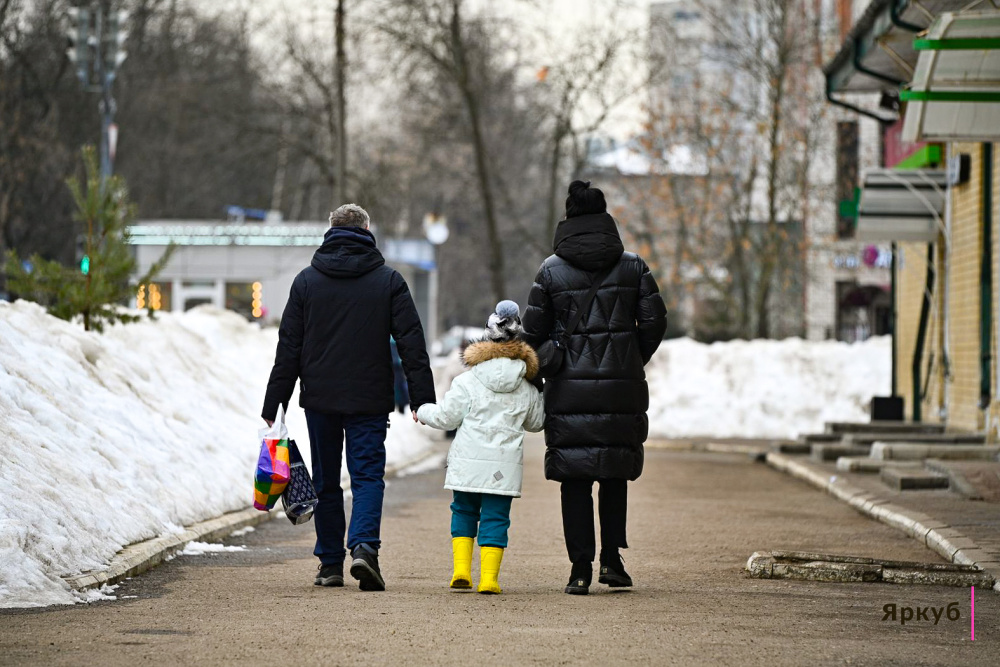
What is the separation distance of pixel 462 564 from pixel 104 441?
363cm

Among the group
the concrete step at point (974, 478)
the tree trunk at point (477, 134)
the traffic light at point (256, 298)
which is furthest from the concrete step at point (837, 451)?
the traffic light at point (256, 298)

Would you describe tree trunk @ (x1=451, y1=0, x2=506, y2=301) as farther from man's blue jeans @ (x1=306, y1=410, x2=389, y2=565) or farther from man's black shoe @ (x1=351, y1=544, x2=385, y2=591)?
man's black shoe @ (x1=351, y1=544, x2=385, y2=591)

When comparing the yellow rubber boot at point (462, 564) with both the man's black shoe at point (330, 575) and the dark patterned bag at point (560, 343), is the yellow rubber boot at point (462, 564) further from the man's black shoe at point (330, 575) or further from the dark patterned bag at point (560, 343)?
the dark patterned bag at point (560, 343)

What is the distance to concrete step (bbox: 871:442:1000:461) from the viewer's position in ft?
52.9

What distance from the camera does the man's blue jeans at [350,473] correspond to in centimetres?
866

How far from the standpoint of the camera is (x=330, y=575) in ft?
28.5

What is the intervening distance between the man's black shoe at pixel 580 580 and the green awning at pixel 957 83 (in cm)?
640

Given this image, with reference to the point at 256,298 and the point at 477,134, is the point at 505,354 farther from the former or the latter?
the point at 256,298

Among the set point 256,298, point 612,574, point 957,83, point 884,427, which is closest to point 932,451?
point 884,427

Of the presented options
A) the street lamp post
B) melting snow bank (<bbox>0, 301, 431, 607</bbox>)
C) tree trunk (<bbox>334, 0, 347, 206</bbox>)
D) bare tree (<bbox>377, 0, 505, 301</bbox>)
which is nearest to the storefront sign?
bare tree (<bbox>377, 0, 505, 301</bbox>)

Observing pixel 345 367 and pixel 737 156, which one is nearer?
pixel 345 367

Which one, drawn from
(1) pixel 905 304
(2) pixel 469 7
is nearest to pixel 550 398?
(1) pixel 905 304

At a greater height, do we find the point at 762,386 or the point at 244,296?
the point at 244,296

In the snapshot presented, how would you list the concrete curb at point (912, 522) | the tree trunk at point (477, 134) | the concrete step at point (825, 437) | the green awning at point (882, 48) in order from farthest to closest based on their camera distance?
the tree trunk at point (477, 134)
the concrete step at point (825, 437)
the green awning at point (882, 48)
the concrete curb at point (912, 522)
